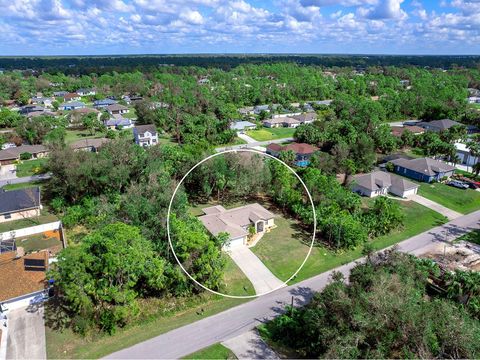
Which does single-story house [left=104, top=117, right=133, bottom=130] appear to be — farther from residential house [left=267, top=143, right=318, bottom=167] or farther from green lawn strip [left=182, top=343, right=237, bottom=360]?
green lawn strip [left=182, top=343, right=237, bottom=360]

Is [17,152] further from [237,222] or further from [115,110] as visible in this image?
[237,222]

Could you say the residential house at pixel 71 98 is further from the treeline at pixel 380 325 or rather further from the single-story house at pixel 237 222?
the treeline at pixel 380 325

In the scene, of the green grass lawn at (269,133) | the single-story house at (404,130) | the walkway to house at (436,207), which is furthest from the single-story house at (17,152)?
the single-story house at (404,130)

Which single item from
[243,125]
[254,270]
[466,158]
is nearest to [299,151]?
[243,125]

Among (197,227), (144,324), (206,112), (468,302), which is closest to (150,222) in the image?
(197,227)

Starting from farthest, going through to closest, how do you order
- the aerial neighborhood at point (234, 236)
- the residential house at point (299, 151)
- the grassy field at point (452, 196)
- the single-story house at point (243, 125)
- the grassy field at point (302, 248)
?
the single-story house at point (243, 125)
the residential house at point (299, 151)
the grassy field at point (452, 196)
the grassy field at point (302, 248)
the aerial neighborhood at point (234, 236)

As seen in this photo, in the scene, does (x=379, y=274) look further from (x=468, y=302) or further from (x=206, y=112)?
(x=206, y=112)
